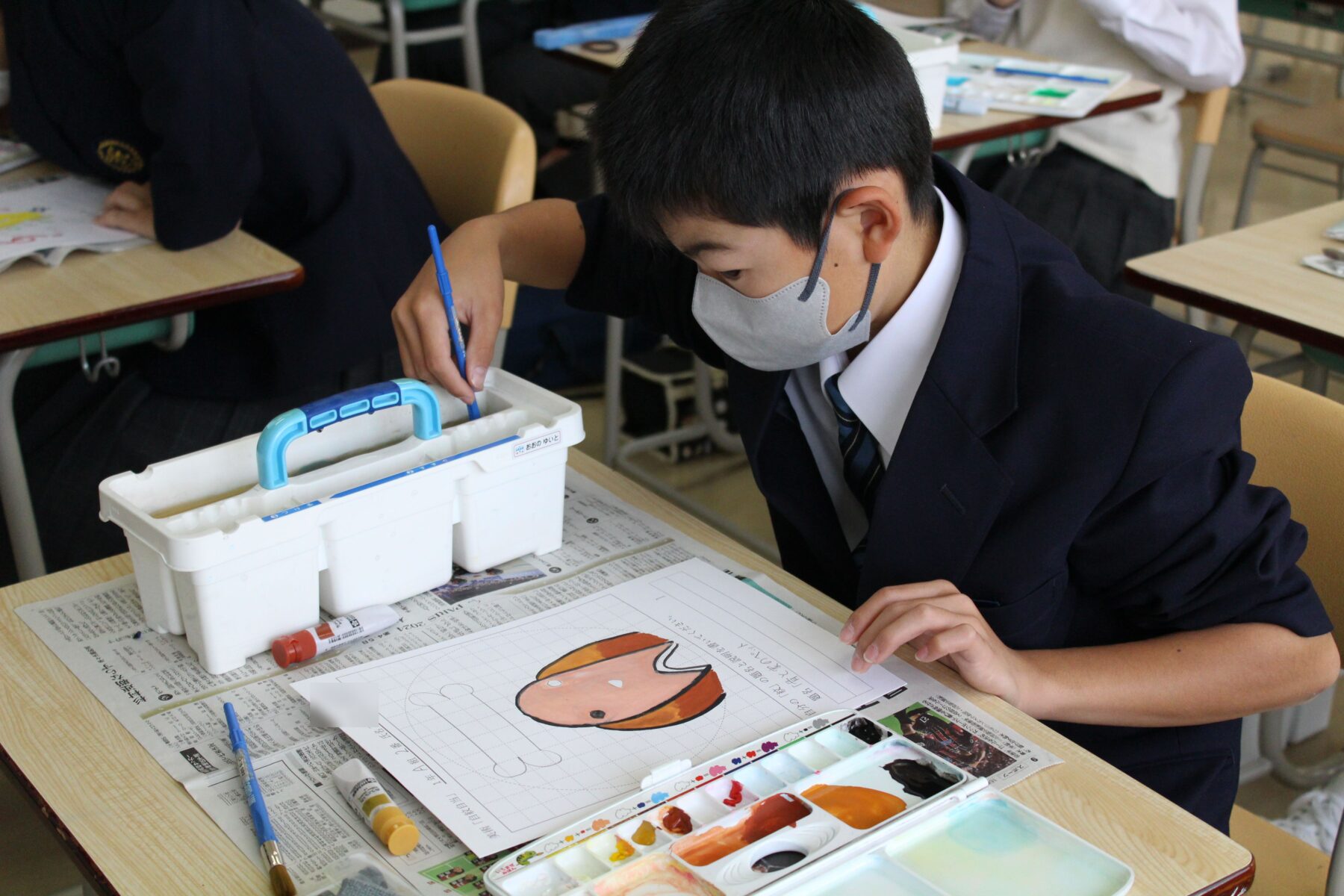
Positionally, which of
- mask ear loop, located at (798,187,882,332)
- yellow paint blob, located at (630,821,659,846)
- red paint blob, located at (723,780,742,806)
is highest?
mask ear loop, located at (798,187,882,332)

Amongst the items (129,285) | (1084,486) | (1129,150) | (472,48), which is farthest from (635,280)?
(472,48)

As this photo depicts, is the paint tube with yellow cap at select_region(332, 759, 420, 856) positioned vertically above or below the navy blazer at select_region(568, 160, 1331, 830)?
below

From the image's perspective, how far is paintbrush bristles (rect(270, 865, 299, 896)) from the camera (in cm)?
74

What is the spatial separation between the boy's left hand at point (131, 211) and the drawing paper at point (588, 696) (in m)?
1.06

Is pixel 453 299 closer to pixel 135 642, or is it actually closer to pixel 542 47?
pixel 135 642

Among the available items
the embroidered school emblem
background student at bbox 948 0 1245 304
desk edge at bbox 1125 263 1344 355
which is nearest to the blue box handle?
the embroidered school emblem

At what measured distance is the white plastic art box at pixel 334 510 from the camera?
0.94m

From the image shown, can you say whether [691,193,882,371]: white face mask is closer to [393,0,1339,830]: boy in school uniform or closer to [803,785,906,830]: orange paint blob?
[393,0,1339,830]: boy in school uniform

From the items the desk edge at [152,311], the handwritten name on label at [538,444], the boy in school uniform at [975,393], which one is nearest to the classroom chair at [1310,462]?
the boy in school uniform at [975,393]

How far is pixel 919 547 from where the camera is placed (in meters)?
1.07

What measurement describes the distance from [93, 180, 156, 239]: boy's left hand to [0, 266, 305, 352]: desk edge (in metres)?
0.20

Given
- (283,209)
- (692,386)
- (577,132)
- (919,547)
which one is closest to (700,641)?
(919,547)

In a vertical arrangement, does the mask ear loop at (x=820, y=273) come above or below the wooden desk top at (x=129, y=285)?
above

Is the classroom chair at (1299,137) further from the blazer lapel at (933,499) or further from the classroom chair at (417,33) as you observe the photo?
the blazer lapel at (933,499)
